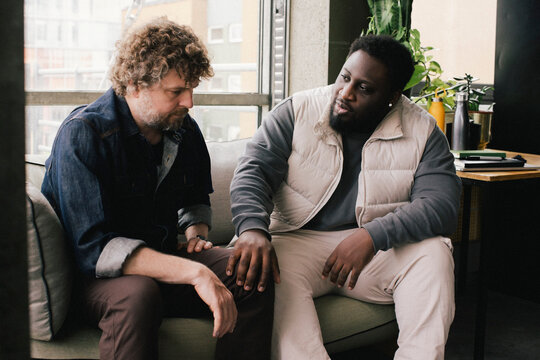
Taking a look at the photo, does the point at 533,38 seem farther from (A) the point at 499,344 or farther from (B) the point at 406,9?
(A) the point at 499,344

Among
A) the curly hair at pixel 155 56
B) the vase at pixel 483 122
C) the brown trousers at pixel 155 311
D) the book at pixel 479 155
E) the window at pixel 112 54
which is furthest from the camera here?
Answer: the vase at pixel 483 122

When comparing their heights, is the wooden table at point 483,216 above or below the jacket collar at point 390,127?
below

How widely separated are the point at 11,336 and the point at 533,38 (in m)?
2.94

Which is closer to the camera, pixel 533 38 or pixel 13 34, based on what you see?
pixel 13 34

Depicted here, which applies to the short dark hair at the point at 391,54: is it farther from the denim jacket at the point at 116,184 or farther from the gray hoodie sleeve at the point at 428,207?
the denim jacket at the point at 116,184

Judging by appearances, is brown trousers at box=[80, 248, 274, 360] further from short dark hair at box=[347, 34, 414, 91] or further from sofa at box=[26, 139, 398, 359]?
short dark hair at box=[347, 34, 414, 91]

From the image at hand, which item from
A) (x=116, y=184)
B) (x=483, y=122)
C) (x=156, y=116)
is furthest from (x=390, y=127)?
(x=483, y=122)

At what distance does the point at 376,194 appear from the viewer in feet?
6.19

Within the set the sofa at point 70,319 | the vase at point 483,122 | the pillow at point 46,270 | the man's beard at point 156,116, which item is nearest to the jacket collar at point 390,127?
the sofa at point 70,319

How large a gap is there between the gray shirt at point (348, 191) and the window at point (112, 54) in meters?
0.76

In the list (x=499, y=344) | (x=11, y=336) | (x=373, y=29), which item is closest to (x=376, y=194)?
(x=499, y=344)

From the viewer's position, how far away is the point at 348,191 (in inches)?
76.3

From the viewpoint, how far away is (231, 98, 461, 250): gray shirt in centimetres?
177

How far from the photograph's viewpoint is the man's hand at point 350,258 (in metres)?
1.73
